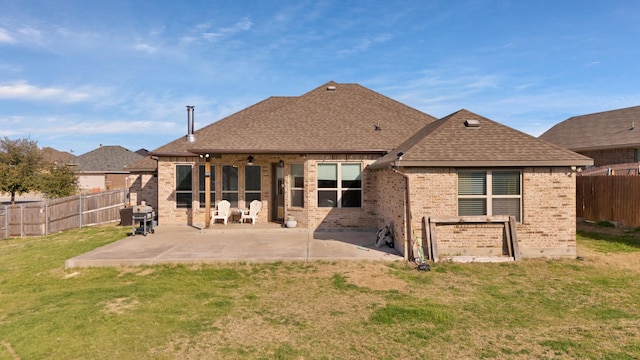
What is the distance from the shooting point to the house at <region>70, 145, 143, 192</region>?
37312 millimetres

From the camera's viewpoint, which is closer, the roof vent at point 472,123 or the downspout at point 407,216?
the downspout at point 407,216

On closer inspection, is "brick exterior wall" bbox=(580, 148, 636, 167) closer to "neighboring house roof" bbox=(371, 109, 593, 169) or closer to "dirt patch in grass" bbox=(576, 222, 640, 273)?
"dirt patch in grass" bbox=(576, 222, 640, 273)

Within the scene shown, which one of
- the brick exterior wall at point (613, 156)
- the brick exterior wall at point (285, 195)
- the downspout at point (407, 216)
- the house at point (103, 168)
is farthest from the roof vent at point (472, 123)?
the house at point (103, 168)

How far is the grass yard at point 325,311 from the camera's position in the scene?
437 centimetres

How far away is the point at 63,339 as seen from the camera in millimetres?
4629

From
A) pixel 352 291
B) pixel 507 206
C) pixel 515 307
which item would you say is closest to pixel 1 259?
pixel 352 291

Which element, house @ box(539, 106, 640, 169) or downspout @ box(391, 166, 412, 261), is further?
house @ box(539, 106, 640, 169)

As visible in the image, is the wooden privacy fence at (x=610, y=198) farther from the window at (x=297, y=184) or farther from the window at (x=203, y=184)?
the window at (x=203, y=184)

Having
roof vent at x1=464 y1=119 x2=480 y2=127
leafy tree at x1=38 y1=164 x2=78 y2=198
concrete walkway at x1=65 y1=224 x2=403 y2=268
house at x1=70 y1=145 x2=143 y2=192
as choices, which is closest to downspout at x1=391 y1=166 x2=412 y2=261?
concrete walkway at x1=65 y1=224 x2=403 y2=268

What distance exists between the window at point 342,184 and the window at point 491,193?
173 inches

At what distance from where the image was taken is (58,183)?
77.0ft

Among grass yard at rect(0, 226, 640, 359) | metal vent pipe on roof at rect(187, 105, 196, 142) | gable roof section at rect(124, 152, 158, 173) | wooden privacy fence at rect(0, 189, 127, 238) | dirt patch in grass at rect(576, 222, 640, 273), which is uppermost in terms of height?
metal vent pipe on roof at rect(187, 105, 196, 142)

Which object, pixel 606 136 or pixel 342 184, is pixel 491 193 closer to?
pixel 342 184

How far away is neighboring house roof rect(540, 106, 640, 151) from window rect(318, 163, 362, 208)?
61.1 ft
